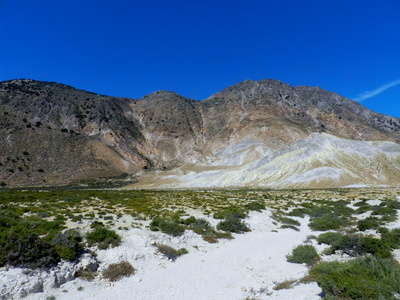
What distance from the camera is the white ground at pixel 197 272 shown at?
8953 millimetres

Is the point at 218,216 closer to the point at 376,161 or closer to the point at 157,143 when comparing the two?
the point at 376,161

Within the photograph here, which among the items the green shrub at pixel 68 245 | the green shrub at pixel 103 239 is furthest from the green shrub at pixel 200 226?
the green shrub at pixel 68 245

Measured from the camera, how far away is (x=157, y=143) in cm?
15300

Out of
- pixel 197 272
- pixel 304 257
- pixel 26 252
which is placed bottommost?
pixel 197 272

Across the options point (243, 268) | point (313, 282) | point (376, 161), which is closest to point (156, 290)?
point (243, 268)

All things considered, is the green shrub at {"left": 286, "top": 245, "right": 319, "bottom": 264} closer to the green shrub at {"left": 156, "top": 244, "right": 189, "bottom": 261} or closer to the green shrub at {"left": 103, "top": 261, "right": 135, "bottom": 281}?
the green shrub at {"left": 156, "top": 244, "right": 189, "bottom": 261}

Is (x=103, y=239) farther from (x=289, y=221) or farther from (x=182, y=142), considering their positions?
(x=182, y=142)

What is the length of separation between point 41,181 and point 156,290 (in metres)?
97.6

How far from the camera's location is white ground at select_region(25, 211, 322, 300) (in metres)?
8.95

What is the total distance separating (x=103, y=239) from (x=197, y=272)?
5.36 m

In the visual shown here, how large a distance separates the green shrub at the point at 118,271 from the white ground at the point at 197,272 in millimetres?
284

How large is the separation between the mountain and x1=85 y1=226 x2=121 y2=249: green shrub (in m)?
72.1

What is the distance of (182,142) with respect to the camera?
155250 millimetres

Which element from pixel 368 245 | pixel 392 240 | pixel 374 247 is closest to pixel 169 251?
pixel 368 245
